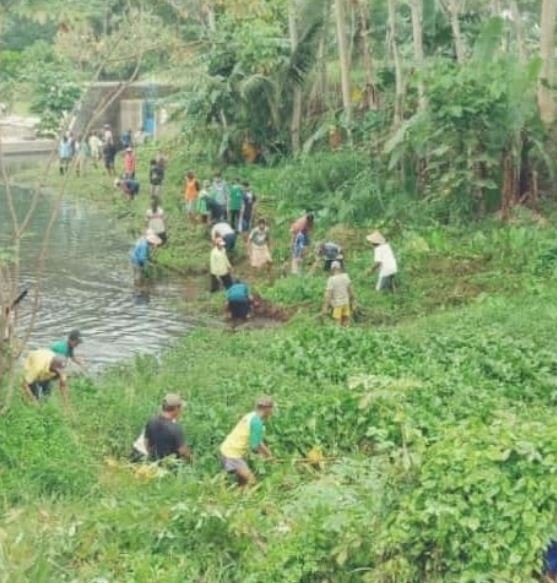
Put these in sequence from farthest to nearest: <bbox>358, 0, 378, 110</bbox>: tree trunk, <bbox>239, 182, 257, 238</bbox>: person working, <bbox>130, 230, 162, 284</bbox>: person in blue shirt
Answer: <bbox>358, 0, 378, 110</bbox>: tree trunk
<bbox>239, 182, 257, 238</bbox>: person working
<bbox>130, 230, 162, 284</bbox>: person in blue shirt

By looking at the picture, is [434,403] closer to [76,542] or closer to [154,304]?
[76,542]

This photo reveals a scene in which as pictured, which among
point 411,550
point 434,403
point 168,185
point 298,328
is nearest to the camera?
point 411,550

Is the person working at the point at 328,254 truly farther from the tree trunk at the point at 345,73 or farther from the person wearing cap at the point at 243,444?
the person wearing cap at the point at 243,444

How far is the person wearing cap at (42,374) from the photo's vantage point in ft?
41.4

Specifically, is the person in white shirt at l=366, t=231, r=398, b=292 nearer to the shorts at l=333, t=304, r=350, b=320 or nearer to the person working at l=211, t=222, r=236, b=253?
the shorts at l=333, t=304, r=350, b=320

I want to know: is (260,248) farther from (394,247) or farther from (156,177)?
(156,177)

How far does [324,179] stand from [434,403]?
503 inches

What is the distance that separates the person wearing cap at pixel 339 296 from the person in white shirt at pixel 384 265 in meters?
1.23

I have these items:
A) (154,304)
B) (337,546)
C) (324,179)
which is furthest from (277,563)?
(324,179)

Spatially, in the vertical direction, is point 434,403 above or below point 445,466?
below

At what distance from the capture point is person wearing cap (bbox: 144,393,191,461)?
11227 mm

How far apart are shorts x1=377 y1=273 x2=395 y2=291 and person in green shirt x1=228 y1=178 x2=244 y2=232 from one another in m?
6.20

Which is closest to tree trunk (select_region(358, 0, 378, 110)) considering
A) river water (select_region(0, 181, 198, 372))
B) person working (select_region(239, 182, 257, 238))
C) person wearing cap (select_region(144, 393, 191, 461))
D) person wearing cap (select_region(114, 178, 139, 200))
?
person working (select_region(239, 182, 257, 238))

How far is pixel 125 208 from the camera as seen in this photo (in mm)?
29453
